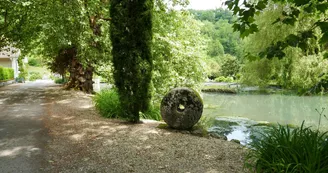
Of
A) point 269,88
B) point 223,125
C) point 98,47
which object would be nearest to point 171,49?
point 98,47

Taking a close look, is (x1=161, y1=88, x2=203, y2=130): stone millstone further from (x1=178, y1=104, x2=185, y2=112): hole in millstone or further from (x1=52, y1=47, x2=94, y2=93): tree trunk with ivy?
(x1=52, y1=47, x2=94, y2=93): tree trunk with ivy

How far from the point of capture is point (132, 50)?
7.47 m

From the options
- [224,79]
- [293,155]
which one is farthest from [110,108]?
[224,79]

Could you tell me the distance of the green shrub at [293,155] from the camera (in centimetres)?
386

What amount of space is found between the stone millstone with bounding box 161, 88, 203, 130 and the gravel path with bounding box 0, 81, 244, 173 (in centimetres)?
38

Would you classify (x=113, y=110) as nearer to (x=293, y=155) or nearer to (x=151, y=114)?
(x=151, y=114)

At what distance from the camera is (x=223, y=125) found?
12.6 metres

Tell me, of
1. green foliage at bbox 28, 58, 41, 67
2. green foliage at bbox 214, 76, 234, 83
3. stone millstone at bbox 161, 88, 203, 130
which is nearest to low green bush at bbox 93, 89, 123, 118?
stone millstone at bbox 161, 88, 203, 130

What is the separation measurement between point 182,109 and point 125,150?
7.47 ft

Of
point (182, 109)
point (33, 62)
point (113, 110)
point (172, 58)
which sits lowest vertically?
point (113, 110)

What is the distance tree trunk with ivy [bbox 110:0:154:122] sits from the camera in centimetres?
746

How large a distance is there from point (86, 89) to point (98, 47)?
4.48 meters

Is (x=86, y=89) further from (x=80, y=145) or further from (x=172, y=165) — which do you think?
(x=172, y=165)

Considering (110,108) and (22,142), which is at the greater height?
(110,108)
